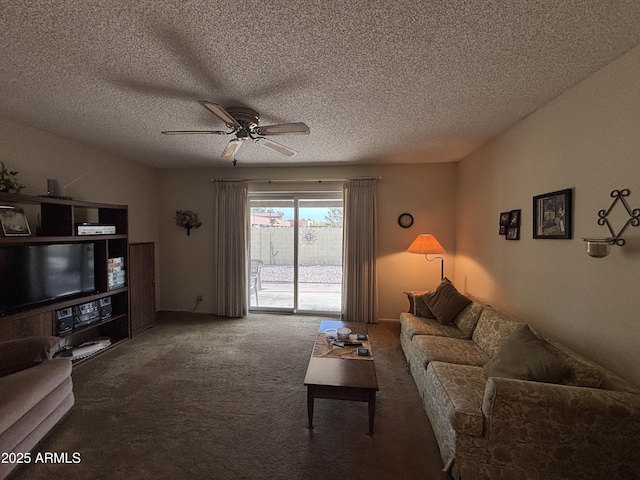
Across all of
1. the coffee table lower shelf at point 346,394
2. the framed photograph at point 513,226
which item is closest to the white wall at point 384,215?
the framed photograph at point 513,226

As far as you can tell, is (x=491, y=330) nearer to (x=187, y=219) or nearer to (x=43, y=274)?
(x=43, y=274)

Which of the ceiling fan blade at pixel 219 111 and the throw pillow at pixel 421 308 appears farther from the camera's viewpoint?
the throw pillow at pixel 421 308

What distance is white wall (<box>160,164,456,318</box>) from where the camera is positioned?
4.29 metres

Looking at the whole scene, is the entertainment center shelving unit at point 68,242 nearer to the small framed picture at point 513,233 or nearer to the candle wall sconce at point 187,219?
the candle wall sconce at point 187,219

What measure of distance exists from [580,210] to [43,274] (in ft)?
15.5

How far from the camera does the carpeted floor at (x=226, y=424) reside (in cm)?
166

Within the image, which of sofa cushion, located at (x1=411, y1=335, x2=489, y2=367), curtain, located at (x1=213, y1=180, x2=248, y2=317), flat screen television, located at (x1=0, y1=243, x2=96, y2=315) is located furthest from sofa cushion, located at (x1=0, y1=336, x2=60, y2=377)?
sofa cushion, located at (x1=411, y1=335, x2=489, y2=367)

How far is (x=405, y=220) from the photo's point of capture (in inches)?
170

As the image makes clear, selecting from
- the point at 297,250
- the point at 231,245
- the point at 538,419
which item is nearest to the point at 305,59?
the point at 538,419

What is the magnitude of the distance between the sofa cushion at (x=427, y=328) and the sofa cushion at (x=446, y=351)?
11cm

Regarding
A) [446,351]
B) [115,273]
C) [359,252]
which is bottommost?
[446,351]

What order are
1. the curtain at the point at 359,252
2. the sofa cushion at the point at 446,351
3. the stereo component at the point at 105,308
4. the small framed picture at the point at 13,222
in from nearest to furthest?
the sofa cushion at the point at 446,351 → the small framed picture at the point at 13,222 → the stereo component at the point at 105,308 → the curtain at the point at 359,252

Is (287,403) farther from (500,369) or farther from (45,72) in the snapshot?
(45,72)

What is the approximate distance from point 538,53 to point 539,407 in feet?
6.60
